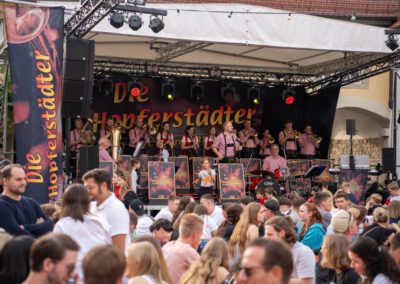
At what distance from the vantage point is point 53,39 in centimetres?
1508

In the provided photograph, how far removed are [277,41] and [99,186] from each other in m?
11.6

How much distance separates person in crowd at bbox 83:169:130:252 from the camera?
708 centimetres

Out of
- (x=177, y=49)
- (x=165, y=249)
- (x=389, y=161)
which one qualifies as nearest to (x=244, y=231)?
(x=165, y=249)

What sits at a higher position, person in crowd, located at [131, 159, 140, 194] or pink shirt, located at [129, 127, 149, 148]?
pink shirt, located at [129, 127, 149, 148]

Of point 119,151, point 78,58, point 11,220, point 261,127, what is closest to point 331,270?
point 11,220

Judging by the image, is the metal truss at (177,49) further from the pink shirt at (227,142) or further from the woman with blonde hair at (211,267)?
the woman with blonde hair at (211,267)

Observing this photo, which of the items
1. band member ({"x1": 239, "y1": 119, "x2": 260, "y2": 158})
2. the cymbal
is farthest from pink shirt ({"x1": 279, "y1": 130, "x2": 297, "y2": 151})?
the cymbal

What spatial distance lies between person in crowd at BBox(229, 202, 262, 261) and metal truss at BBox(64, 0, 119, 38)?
7880 millimetres

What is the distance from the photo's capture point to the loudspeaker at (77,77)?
16.0 m

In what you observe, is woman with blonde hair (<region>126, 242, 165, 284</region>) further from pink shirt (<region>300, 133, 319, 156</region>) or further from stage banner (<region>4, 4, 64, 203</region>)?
pink shirt (<region>300, 133, 319, 156</region>)

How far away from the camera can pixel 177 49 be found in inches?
839

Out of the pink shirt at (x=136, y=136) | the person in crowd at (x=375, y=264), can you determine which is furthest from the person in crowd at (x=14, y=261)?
the pink shirt at (x=136, y=136)

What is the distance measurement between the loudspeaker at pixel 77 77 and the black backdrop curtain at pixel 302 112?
10599mm

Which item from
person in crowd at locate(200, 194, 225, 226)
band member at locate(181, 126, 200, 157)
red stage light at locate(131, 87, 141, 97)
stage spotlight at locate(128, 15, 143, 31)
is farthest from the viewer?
red stage light at locate(131, 87, 141, 97)
